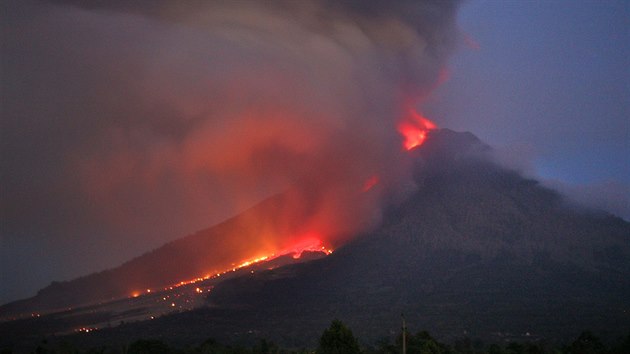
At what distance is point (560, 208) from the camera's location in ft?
392

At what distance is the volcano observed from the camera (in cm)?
7425

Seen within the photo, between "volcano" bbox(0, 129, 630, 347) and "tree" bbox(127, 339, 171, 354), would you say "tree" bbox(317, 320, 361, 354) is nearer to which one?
"tree" bbox(127, 339, 171, 354)

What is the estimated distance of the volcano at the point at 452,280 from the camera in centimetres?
7425

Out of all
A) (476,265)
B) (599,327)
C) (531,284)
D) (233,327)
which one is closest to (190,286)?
(233,327)

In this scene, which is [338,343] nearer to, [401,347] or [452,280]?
[401,347]

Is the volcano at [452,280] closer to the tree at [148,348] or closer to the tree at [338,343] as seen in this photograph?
the tree at [148,348]

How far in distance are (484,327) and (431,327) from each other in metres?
5.56

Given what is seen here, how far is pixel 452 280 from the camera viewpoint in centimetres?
9406

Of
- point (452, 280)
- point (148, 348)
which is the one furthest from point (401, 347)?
point (452, 280)

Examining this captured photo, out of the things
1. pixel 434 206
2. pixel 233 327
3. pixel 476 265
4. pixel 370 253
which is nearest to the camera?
pixel 233 327

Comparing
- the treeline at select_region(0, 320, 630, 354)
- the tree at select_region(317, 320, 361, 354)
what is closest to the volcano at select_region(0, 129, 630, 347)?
the treeline at select_region(0, 320, 630, 354)

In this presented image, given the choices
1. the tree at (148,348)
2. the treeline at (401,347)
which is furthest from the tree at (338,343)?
the tree at (148,348)

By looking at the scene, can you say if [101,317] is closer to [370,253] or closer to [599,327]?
[370,253]

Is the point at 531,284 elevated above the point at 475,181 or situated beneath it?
situated beneath
